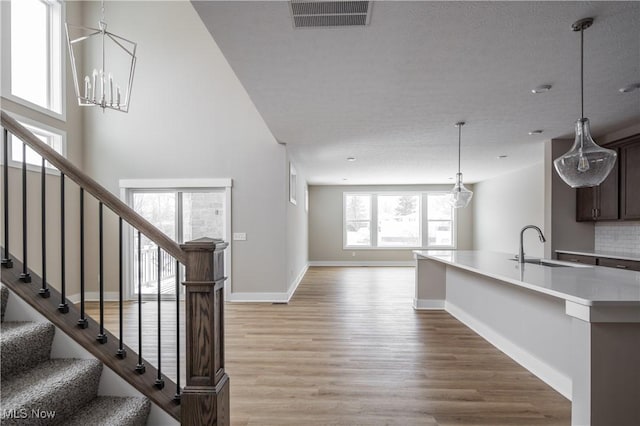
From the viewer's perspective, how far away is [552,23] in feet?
7.19

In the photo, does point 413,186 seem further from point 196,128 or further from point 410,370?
point 410,370

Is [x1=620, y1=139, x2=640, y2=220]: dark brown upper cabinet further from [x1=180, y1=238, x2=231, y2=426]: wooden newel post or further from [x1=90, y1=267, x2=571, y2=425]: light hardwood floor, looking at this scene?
[x1=180, y1=238, x2=231, y2=426]: wooden newel post

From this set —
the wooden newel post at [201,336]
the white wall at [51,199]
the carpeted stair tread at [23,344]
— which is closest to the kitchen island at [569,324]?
the wooden newel post at [201,336]

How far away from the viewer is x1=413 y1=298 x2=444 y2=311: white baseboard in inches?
196

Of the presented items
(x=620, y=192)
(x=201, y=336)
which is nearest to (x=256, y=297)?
(x=201, y=336)

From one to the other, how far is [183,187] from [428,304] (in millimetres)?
4179

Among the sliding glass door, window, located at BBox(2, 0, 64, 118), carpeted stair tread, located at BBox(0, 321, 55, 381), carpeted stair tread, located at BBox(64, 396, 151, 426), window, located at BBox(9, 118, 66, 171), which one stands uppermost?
window, located at BBox(2, 0, 64, 118)

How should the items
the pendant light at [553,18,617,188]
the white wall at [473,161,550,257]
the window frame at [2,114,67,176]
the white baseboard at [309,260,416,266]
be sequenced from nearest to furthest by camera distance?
the pendant light at [553,18,617,188] → the window frame at [2,114,67,176] → the white wall at [473,161,550,257] → the white baseboard at [309,260,416,266]

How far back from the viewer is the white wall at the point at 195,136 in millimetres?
5586

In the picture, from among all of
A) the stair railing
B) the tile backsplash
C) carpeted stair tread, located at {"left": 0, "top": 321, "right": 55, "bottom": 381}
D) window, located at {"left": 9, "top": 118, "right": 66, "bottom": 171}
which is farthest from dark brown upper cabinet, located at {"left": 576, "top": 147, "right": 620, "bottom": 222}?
window, located at {"left": 9, "top": 118, "right": 66, "bottom": 171}

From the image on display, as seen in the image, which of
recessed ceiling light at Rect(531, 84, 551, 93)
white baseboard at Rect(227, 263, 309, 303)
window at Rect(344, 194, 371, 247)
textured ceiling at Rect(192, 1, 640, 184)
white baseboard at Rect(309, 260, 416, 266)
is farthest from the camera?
window at Rect(344, 194, 371, 247)

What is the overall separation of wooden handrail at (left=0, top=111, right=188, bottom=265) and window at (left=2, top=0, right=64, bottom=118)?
3.54 meters

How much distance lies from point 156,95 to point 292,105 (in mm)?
3185

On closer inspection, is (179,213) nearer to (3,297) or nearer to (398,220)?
(3,297)
